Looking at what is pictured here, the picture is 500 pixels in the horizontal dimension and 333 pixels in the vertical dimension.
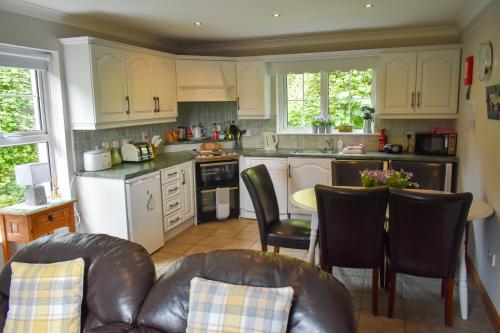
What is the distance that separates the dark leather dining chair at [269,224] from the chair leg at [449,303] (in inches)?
41.3

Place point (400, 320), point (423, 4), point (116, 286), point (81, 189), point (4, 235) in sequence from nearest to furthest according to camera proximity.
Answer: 1. point (116, 286)
2. point (400, 320)
3. point (4, 235)
4. point (423, 4)
5. point (81, 189)

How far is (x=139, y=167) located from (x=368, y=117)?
2.93 meters

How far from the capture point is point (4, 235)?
3.20 m

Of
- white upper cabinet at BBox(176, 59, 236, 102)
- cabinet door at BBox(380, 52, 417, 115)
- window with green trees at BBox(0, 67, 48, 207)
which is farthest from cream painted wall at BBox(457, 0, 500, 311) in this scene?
window with green trees at BBox(0, 67, 48, 207)

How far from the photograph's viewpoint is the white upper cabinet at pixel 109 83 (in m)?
3.69

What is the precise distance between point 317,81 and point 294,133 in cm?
78

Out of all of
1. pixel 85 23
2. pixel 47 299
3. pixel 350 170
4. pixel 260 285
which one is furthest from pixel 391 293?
pixel 85 23

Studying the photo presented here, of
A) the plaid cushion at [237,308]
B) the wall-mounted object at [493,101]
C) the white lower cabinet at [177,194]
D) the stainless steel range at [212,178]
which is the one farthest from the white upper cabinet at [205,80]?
the plaid cushion at [237,308]

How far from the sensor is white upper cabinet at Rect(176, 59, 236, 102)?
201 inches

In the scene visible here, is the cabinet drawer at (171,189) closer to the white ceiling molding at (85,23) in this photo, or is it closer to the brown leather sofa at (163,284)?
the white ceiling molding at (85,23)

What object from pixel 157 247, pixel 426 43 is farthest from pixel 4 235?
pixel 426 43

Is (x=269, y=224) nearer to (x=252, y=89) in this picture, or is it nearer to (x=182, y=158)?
(x=182, y=158)

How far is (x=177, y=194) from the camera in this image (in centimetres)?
460

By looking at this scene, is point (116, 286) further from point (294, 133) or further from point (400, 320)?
point (294, 133)
